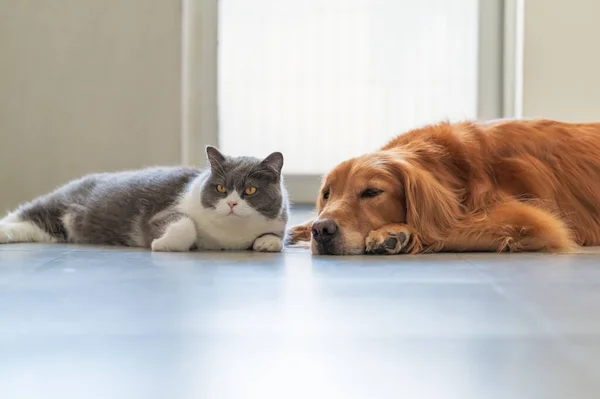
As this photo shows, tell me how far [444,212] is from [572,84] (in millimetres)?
2003

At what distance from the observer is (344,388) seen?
2.54 feet

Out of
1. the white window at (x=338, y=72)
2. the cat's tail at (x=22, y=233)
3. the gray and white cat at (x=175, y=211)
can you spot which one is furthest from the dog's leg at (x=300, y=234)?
the white window at (x=338, y=72)

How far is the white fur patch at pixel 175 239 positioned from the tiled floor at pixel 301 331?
0.33 metres

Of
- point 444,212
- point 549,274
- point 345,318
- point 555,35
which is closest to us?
point 345,318

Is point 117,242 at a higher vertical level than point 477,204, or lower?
lower

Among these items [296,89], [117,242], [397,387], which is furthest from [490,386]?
[296,89]

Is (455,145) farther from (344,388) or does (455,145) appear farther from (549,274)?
(344,388)

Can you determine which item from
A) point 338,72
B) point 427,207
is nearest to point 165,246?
point 427,207

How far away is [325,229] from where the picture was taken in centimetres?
196

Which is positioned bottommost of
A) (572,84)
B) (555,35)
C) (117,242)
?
(117,242)

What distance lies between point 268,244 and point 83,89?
2004 mm

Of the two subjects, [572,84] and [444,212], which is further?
[572,84]

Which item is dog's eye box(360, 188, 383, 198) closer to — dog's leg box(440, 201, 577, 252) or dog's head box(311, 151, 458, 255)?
dog's head box(311, 151, 458, 255)

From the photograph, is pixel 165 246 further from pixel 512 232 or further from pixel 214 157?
pixel 512 232
